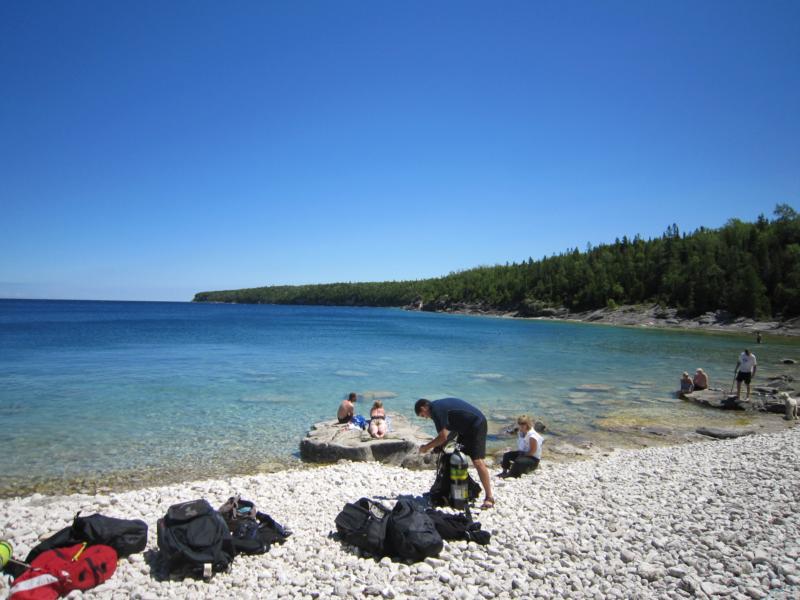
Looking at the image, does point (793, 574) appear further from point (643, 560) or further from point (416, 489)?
point (416, 489)

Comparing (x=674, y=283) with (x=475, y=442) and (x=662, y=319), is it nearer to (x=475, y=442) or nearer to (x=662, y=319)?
(x=662, y=319)

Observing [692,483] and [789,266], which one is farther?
[789,266]

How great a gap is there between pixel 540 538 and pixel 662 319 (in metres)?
100

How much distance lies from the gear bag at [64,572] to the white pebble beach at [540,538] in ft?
0.69

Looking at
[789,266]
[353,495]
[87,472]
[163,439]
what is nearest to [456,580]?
[353,495]

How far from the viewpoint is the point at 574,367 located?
32562 millimetres

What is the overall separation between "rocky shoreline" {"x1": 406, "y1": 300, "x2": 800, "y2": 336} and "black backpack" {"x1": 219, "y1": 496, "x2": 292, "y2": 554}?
8421 centimetres

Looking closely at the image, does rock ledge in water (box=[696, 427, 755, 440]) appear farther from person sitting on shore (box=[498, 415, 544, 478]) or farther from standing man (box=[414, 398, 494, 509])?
standing man (box=[414, 398, 494, 509])

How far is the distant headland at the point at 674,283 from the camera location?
82.6 m

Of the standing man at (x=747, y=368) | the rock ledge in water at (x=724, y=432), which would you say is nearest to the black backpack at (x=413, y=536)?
the rock ledge in water at (x=724, y=432)

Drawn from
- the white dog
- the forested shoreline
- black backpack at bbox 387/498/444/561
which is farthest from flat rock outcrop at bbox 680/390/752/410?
the forested shoreline

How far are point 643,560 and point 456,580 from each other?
2.33 meters

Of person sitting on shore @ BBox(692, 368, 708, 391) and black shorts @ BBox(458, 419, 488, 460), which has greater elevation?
black shorts @ BBox(458, 419, 488, 460)

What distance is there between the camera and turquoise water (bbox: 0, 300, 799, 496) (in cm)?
1237
